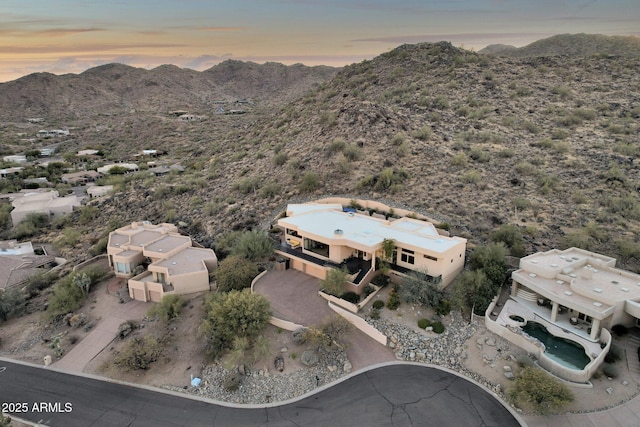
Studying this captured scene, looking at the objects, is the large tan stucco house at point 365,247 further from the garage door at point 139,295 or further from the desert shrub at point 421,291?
the garage door at point 139,295

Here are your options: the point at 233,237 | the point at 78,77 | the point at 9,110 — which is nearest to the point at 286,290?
the point at 233,237

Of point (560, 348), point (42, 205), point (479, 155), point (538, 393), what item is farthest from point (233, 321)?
point (42, 205)

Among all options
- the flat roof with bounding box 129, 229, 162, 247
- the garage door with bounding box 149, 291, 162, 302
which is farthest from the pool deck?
the flat roof with bounding box 129, 229, 162, 247

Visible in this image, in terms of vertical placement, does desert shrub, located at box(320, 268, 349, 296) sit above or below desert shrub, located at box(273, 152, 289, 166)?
below

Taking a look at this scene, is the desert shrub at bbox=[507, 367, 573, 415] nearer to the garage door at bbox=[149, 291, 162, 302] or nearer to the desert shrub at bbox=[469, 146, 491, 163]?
the garage door at bbox=[149, 291, 162, 302]

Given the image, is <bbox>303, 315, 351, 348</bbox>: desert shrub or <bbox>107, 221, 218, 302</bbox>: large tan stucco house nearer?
<bbox>303, 315, 351, 348</bbox>: desert shrub

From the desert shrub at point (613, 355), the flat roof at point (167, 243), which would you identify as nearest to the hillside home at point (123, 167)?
the flat roof at point (167, 243)

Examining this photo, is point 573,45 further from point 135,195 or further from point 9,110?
point 9,110
